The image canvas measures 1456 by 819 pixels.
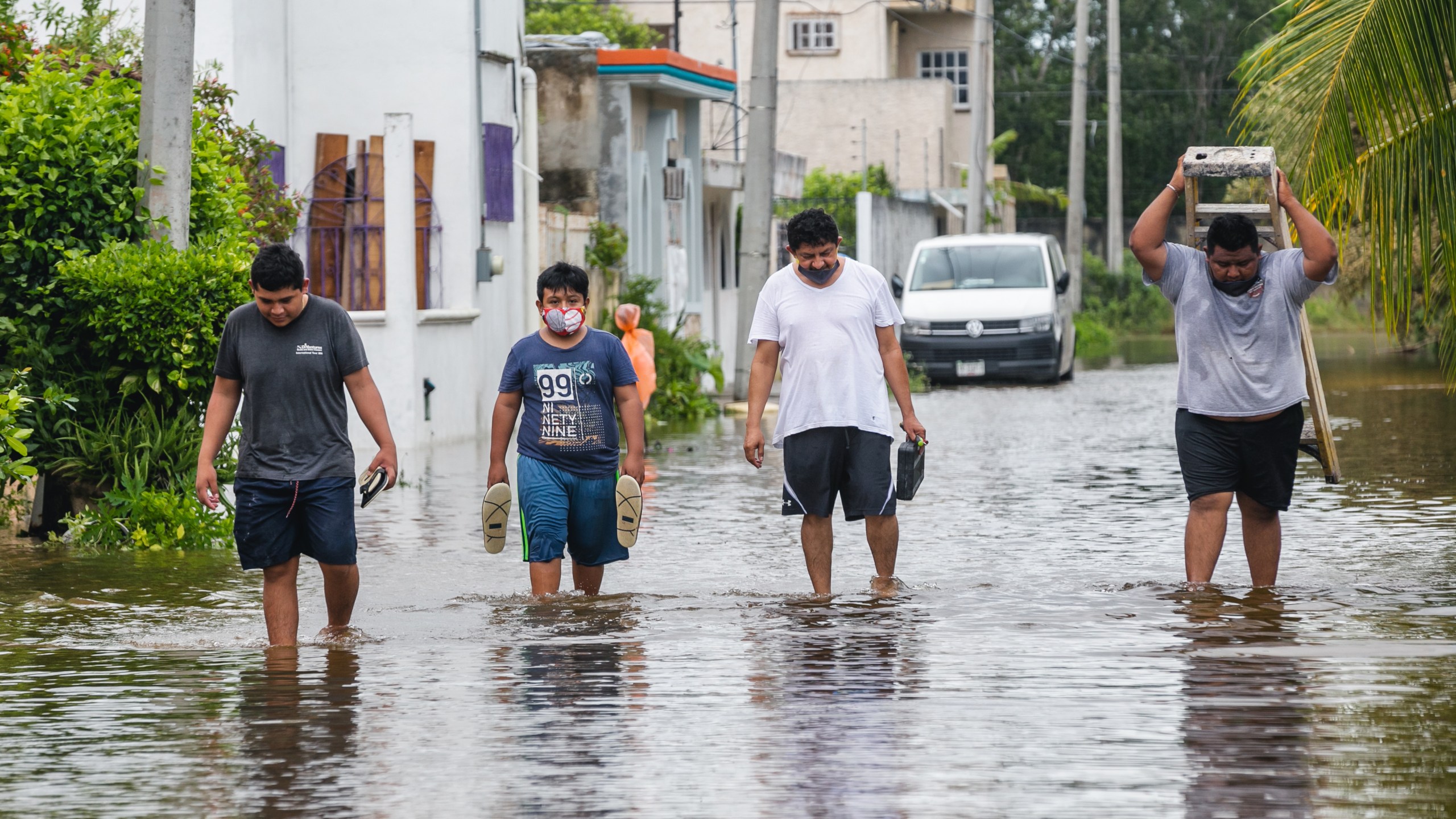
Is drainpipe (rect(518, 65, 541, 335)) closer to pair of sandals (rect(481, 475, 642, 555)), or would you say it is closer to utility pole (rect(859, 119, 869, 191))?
pair of sandals (rect(481, 475, 642, 555))

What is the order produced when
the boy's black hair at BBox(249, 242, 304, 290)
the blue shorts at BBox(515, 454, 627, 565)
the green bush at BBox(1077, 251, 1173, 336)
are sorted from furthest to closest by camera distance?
the green bush at BBox(1077, 251, 1173, 336), the blue shorts at BBox(515, 454, 627, 565), the boy's black hair at BBox(249, 242, 304, 290)

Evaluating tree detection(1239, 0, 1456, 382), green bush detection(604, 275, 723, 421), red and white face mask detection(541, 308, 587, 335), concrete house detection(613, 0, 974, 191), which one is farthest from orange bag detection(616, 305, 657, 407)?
concrete house detection(613, 0, 974, 191)

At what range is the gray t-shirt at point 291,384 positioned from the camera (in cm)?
816

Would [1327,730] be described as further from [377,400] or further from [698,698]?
[377,400]

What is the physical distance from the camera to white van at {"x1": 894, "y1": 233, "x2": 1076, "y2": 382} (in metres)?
28.5

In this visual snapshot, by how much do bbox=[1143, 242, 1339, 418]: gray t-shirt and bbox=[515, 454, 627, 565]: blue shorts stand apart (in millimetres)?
2527

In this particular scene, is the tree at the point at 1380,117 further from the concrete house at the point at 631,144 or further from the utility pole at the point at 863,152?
the utility pole at the point at 863,152

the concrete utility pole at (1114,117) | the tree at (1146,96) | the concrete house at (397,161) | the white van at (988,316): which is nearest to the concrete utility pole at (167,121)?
the concrete house at (397,161)

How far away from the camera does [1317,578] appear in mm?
9930

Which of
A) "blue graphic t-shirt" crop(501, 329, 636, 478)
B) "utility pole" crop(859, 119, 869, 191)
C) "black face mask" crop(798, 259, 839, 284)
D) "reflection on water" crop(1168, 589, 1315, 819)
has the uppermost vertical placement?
"utility pole" crop(859, 119, 869, 191)

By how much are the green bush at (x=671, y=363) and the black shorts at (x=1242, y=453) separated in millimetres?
13314

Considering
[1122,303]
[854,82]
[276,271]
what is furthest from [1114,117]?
[276,271]

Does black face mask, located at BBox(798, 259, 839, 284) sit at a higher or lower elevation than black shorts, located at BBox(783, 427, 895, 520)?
higher

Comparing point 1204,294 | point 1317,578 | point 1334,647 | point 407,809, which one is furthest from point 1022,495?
point 407,809
